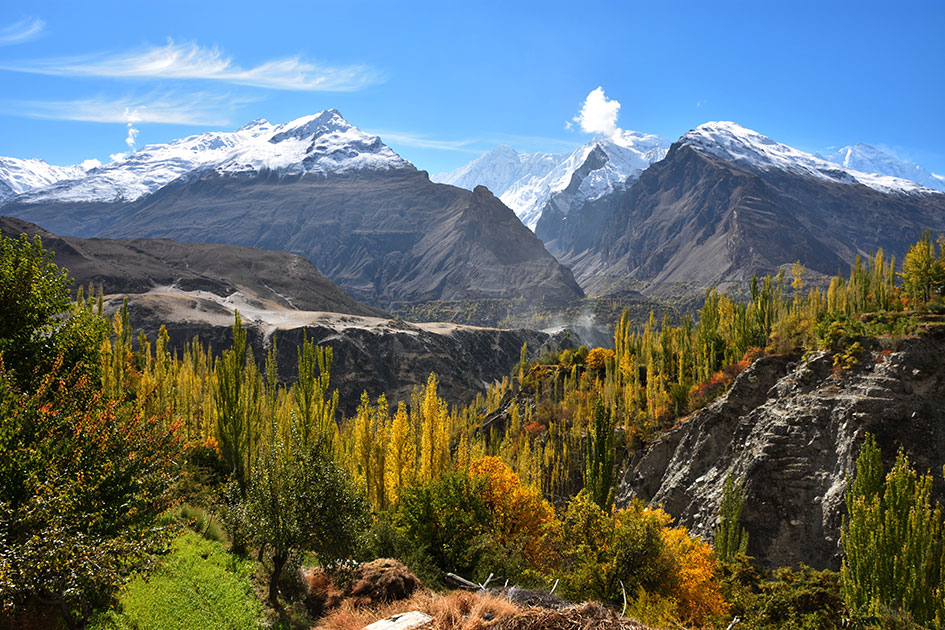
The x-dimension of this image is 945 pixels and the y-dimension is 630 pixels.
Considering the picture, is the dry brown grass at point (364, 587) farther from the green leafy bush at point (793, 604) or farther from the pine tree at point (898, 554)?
the pine tree at point (898, 554)

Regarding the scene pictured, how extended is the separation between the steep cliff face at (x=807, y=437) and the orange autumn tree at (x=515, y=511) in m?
10.6

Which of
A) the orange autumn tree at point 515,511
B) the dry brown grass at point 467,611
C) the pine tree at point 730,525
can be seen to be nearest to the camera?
the dry brown grass at point 467,611

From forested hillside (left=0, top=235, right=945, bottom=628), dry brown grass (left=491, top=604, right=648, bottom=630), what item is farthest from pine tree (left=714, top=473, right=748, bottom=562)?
dry brown grass (left=491, top=604, right=648, bottom=630)

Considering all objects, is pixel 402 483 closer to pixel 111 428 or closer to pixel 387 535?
pixel 387 535

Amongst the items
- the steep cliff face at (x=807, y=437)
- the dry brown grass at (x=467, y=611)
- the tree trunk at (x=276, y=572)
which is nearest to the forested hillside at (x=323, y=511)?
the tree trunk at (x=276, y=572)

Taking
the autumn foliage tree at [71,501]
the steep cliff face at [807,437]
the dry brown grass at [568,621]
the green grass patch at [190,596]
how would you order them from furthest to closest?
the steep cliff face at [807,437] → the green grass patch at [190,596] → the autumn foliage tree at [71,501] → the dry brown grass at [568,621]

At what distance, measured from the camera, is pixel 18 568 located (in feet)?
25.2

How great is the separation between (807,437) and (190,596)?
2729 centimetres

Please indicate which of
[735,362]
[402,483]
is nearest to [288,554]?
[402,483]

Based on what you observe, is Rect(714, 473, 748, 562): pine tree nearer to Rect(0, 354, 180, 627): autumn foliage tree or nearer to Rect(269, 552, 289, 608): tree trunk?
Rect(269, 552, 289, 608): tree trunk

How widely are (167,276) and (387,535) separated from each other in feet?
508

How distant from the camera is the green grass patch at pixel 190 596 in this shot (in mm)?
12045

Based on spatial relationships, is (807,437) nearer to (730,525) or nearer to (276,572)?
(730,525)

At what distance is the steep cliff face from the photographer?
25.1 metres
